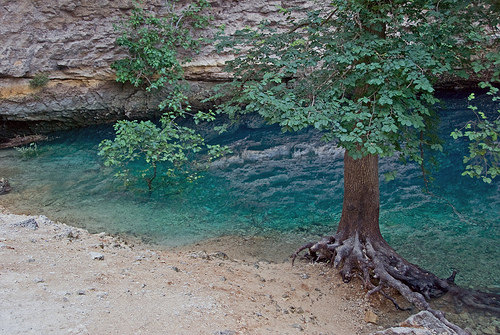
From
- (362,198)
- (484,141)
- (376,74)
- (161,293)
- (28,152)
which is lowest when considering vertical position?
(161,293)

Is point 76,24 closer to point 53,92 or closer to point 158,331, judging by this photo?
point 53,92

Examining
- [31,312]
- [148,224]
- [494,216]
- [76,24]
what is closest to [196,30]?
[76,24]

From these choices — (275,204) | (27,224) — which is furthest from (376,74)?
(27,224)

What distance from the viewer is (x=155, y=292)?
12.7 feet

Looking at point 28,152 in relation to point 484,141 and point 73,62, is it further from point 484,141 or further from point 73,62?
point 484,141

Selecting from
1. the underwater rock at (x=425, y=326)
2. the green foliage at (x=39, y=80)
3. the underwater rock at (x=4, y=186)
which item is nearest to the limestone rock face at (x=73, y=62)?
the green foliage at (x=39, y=80)

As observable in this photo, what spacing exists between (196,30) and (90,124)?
6.16m

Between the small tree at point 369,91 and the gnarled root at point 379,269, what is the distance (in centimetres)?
1

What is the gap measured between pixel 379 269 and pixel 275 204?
12.6 ft

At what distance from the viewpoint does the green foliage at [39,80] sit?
13.4 meters

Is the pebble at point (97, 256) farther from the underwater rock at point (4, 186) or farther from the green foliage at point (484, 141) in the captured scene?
the underwater rock at point (4, 186)

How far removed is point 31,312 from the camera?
3043 millimetres

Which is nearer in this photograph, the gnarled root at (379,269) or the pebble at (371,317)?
the pebble at (371,317)

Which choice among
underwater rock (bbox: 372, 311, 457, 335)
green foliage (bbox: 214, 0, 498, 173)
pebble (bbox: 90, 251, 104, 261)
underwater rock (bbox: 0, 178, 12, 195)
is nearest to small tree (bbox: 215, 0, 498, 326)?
green foliage (bbox: 214, 0, 498, 173)
